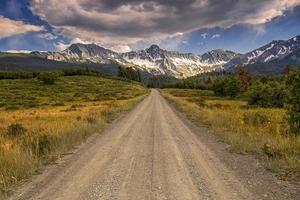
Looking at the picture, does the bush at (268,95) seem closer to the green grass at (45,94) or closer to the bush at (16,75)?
the green grass at (45,94)

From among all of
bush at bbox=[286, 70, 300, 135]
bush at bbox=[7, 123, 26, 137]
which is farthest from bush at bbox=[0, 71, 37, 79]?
bush at bbox=[286, 70, 300, 135]

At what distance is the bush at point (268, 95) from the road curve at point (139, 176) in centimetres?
5541

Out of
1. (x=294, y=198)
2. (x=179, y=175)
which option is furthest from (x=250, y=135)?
(x=294, y=198)

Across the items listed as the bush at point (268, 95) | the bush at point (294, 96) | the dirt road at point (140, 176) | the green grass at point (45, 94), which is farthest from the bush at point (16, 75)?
the bush at point (294, 96)

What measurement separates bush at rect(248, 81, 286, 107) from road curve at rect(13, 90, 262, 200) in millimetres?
55407

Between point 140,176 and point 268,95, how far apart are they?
63.8 metres

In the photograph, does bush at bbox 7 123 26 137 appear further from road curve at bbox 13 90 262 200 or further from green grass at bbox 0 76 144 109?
green grass at bbox 0 76 144 109

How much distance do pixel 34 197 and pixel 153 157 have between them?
5.99m

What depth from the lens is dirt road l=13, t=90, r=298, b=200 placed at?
8883mm

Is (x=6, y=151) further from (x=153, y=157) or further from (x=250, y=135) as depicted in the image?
(x=250, y=135)

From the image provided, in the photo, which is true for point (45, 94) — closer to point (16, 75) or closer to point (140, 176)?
point (16, 75)

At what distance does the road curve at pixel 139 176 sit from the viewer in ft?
29.1

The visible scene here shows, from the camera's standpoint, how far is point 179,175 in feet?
35.6

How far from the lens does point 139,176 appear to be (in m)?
10.7
